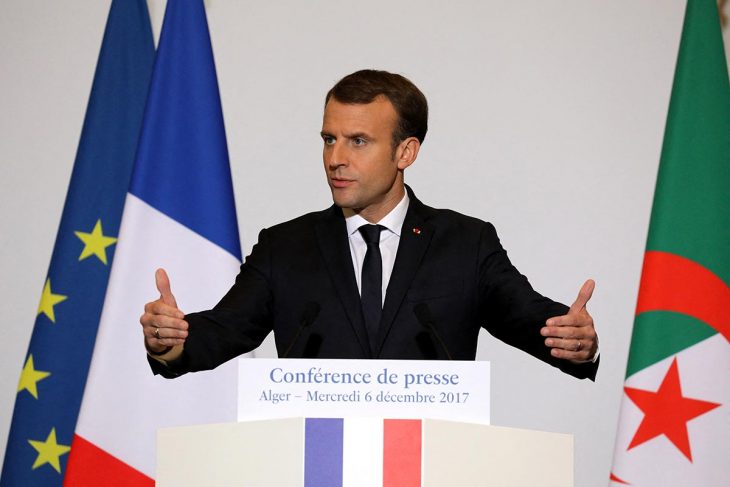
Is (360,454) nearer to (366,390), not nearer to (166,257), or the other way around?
(366,390)

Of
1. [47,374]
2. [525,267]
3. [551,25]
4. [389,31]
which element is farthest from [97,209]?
[551,25]

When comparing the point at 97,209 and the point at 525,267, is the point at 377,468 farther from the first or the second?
the point at 525,267

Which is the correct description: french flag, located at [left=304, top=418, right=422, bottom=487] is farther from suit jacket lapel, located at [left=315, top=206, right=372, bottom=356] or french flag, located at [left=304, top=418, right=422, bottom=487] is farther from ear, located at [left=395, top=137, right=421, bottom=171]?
ear, located at [left=395, top=137, right=421, bottom=171]

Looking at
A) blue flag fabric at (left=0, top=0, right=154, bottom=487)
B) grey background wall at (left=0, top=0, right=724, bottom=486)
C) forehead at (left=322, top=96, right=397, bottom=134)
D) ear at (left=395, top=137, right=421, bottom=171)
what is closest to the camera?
forehead at (left=322, top=96, right=397, bottom=134)

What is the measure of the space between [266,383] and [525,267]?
8.36 feet

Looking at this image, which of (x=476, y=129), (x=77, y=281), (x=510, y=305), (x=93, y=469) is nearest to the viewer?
(x=510, y=305)

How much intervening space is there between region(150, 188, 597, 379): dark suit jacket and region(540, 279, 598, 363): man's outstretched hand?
309 mm

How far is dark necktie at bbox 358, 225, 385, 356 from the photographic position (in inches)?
94.3

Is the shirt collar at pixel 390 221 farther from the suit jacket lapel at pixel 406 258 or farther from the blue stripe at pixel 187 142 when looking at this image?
the blue stripe at pixel 187 142

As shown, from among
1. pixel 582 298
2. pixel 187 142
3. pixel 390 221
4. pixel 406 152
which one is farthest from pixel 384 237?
pixel 187 142

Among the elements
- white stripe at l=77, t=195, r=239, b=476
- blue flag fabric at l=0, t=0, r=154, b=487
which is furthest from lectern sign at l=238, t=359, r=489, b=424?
blue flag fabric at l=0, t=0, r=154, b=487

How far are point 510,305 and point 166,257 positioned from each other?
53.6 inches

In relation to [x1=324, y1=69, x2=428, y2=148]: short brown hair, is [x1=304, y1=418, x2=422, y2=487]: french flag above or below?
below

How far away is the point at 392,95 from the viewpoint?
8.59ft
